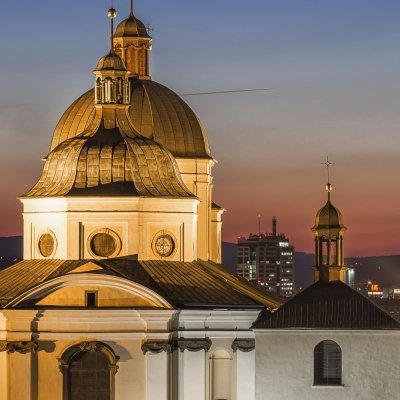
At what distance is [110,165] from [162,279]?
6.14 meters

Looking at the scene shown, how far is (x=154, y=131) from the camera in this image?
116 meters

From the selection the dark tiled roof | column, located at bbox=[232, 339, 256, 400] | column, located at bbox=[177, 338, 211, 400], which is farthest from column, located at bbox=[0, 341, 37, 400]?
the dark tiled roof

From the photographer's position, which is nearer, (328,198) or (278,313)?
(278,313)

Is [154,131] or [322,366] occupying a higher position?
[154,131]

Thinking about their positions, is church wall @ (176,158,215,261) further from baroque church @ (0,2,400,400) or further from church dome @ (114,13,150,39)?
church dome @ (114,13,150,39)

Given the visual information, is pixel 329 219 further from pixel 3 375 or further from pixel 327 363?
pixel 3 375

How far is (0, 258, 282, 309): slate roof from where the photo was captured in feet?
335

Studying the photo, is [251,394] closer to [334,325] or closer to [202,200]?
[334,325]

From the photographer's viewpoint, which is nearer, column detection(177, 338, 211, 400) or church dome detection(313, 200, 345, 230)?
column detection(177, 338, 211, 400)

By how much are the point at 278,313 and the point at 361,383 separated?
487 centimetres

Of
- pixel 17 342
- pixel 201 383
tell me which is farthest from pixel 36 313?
pixel 201 383

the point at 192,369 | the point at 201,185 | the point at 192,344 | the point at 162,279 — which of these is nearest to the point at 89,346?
the point at 192,344

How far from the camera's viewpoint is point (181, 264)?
4186 inches

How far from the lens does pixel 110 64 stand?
107875 millimetres
